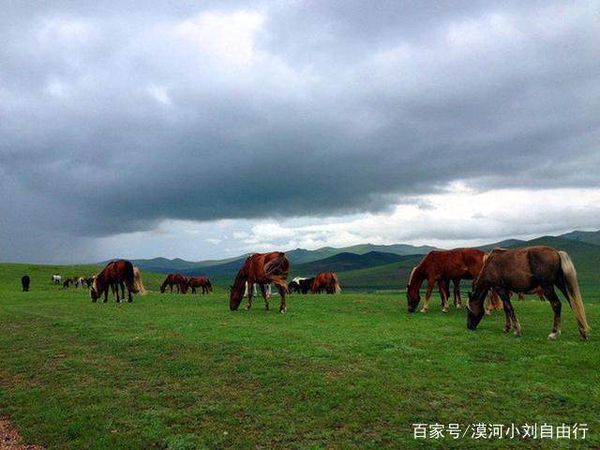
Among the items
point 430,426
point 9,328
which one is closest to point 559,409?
point 430,426

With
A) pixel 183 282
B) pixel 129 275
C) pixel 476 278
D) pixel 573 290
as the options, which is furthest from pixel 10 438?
pixel 183 282

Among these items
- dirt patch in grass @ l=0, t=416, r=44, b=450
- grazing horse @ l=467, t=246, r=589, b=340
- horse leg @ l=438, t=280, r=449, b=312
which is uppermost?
grazing horse @ l=467, t=246, r=589, b=340

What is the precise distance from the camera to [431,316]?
19.6 m

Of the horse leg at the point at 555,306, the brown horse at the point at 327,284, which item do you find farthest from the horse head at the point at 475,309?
the brown horse at the point at 327,284

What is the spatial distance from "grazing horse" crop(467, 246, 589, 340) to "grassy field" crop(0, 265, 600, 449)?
757 millimetres

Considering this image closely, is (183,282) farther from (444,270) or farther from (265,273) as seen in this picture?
(444,270)

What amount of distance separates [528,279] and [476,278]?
11.4ft

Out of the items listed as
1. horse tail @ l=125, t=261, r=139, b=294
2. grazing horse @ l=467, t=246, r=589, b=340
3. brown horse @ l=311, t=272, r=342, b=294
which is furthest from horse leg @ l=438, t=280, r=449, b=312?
brown horse @ l=311, t=272, r=342, b=294

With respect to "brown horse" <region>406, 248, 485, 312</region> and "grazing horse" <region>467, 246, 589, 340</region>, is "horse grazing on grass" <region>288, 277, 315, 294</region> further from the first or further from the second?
"grazing horse" <region>467, 246, 589, 340</region>

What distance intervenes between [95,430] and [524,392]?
28.3 feet

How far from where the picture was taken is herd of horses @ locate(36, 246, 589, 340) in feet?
44.0

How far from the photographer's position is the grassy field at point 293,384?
7.64 meters

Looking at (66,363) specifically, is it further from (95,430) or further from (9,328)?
(9,328)

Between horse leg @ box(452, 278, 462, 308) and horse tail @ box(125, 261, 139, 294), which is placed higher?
horse tail @ box(125, 261, 139, 294)
